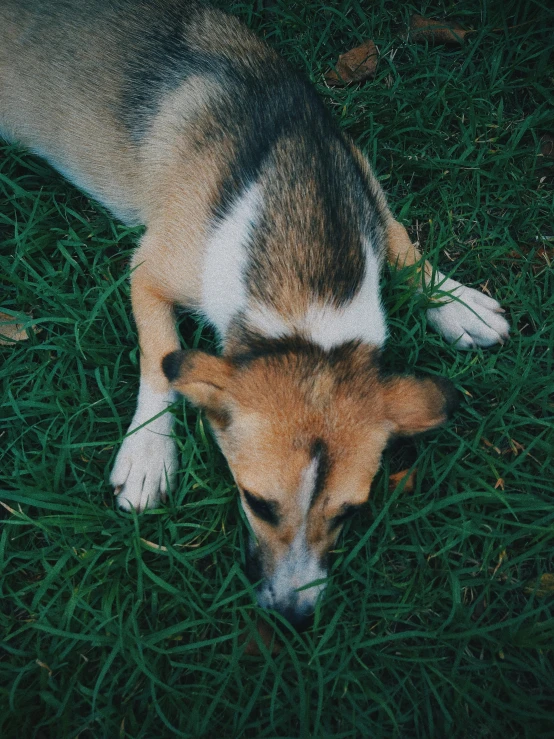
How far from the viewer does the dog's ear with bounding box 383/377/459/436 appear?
101 inches

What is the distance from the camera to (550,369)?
346 cm

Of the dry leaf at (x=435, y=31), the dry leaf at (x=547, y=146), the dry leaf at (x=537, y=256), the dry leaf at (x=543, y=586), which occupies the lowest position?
the dry leaf at (x=543, y=586)

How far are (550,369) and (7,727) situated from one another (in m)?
3.29

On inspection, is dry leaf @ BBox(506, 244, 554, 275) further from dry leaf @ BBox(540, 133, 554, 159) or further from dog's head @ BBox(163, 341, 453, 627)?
dog's head @ BBox(163, 341, 453, 627)

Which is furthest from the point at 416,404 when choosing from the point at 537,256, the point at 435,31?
the point at 435,31

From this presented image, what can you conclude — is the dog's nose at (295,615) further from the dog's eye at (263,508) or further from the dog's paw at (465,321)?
the dog's paw at (465,321)

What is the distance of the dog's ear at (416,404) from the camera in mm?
2561

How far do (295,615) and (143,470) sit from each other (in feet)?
3.38

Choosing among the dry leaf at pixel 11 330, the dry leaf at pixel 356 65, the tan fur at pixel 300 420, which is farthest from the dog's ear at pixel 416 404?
the dry leaf at pixel 356 65

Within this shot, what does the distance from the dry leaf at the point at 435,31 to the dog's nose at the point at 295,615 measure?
12.1ft

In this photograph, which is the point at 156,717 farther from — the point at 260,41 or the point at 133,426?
the point at 260,41

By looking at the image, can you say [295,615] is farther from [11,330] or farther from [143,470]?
[11,330]

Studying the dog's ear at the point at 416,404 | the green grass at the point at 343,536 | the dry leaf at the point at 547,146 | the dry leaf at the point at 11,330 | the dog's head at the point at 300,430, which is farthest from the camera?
the dry leaf at the point at 547,146

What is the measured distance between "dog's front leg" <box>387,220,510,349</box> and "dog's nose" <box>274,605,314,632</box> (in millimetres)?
1710
